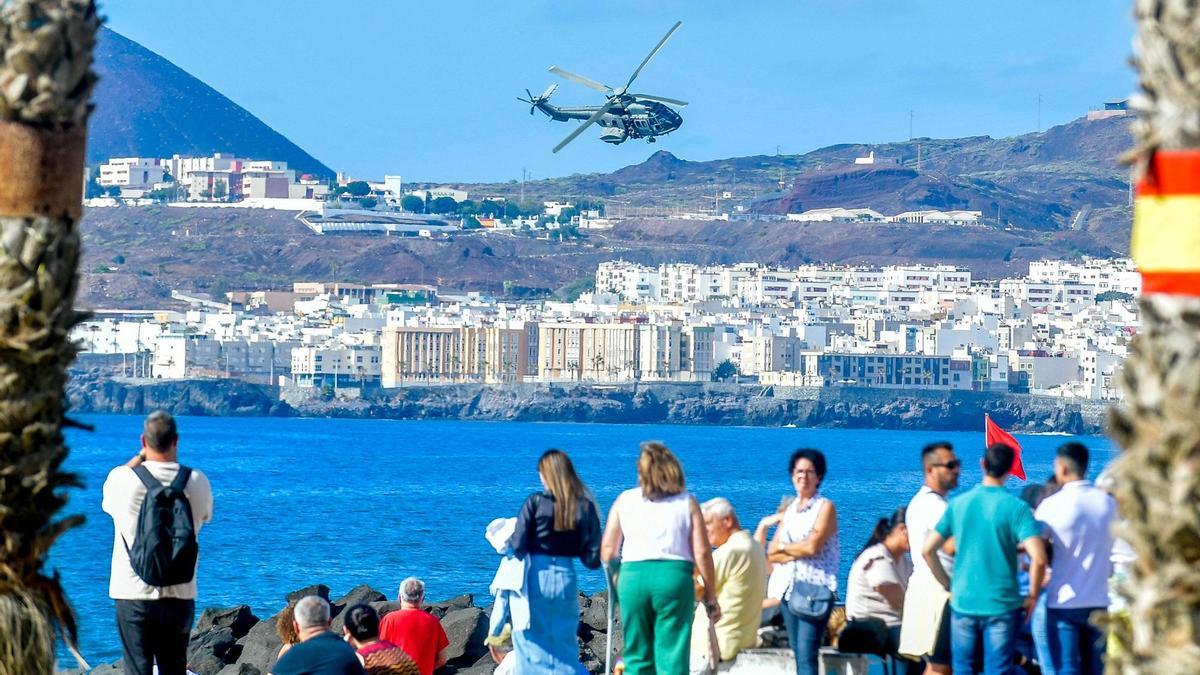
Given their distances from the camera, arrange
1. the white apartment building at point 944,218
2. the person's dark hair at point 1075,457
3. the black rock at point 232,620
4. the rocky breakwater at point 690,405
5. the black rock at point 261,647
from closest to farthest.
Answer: the person's dark hair at point 1075,457
the black rock at point 261,647
the black rock at point 232,620
the rocky breakwater at point 690,405
the white apartment building at point 944,218

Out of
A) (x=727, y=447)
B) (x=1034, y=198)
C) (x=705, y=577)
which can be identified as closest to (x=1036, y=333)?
(x=727, y=447)

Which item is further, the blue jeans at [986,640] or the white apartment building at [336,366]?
the white apartment building at [336,366]

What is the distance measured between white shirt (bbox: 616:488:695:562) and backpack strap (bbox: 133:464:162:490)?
1.25 m

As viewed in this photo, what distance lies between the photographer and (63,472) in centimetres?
416

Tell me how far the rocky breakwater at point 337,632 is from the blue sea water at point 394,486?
5.14 ft

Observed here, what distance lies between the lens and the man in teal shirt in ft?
16.8

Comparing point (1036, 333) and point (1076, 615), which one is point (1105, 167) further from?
point (1076, 615)

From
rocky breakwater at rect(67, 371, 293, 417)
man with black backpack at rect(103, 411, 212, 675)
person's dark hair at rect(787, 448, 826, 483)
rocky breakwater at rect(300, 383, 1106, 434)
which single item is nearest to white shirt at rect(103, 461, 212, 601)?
man with black backpack at rect(103, 411, 212, 675)

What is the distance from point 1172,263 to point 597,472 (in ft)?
181

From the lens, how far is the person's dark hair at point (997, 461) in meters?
5.12

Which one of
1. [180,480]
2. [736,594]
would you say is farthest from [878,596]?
[180,480]

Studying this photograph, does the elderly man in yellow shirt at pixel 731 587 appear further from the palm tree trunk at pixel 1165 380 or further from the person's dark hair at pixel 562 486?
the palm tree trunk at pixel 1165 380

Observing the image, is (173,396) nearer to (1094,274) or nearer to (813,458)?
(1094,274)

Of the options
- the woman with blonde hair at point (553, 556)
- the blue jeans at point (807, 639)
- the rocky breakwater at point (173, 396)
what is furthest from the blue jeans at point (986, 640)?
the rocky breakwater at point (173, 396)
